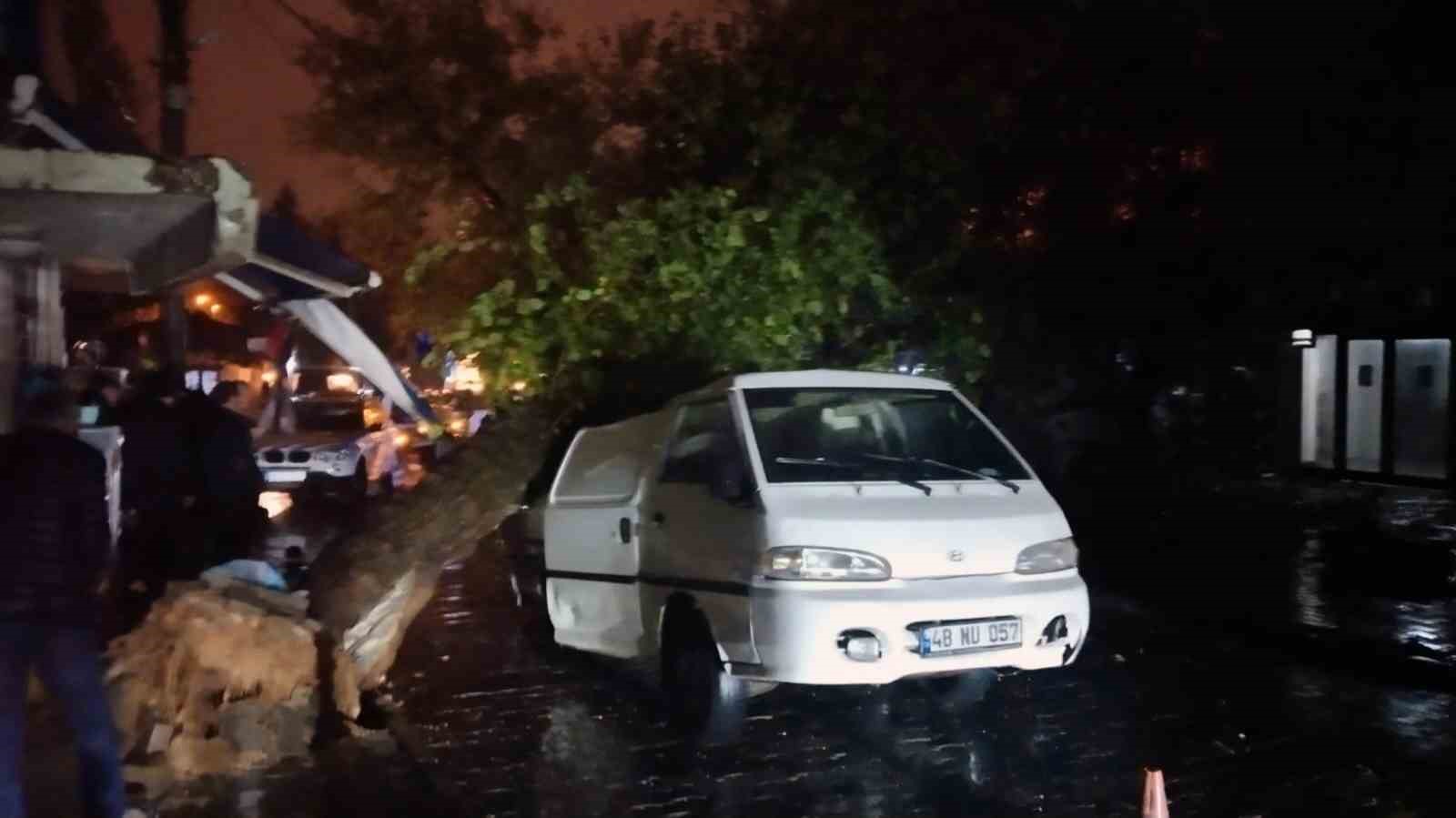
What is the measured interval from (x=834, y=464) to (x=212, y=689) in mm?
3191

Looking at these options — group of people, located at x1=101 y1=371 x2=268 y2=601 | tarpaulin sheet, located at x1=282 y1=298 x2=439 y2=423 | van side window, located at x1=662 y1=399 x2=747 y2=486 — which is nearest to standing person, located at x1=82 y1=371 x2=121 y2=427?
group of people, located at x1=101 y1=371 x2=268 y2=601

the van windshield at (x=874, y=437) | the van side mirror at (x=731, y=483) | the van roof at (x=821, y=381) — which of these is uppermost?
the van roof at (x=821, y=381)

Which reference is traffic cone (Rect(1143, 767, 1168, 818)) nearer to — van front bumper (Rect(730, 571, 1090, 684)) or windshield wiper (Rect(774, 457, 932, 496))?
van front bumper (Rect(730, 571, 1090, 684))

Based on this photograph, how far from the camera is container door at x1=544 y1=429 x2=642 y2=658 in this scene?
776 cm

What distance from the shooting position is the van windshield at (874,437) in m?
7.12

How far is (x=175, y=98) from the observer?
1359 cm

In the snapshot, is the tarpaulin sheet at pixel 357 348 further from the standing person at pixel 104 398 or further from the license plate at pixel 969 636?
the license plate at pixel 969 636

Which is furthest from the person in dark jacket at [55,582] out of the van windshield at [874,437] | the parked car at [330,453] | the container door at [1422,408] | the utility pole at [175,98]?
the container door at [1422,408]

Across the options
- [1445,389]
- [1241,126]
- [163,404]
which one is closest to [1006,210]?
[1241,126]

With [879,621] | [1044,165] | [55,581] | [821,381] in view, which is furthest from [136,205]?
[1044,165]

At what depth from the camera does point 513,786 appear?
6.53 metres

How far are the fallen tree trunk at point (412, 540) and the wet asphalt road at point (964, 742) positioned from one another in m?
0.49

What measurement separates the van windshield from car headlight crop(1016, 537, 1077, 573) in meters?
0.50

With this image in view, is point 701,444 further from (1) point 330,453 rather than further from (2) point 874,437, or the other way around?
(1) point 330,453
